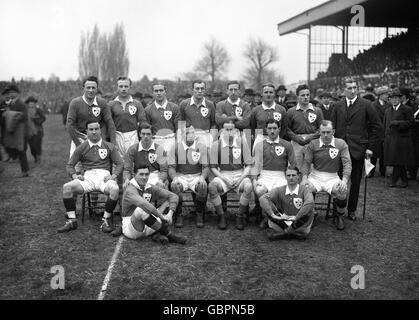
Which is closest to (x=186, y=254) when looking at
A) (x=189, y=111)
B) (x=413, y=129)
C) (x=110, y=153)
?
(x=110, y=153)

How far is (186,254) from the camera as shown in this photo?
5203 millimetres

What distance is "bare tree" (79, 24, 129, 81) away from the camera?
2028 inches

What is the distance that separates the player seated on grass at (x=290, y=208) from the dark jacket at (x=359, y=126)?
1.27m

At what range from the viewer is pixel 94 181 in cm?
628

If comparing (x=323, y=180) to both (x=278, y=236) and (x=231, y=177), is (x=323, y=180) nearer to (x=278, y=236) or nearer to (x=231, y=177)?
(x=278, y=236)

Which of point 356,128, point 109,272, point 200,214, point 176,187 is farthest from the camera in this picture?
point 356,128

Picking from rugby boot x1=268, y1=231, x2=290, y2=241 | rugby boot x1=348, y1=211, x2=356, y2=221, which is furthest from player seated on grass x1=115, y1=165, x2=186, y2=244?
rugby boot x1=348, y1=211, x2=356, y2=221

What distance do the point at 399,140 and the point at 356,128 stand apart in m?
3.24

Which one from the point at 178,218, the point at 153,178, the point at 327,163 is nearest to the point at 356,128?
the point at 327,163

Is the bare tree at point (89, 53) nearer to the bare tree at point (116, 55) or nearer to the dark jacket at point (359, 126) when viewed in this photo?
the bare tree at point (116, 55)

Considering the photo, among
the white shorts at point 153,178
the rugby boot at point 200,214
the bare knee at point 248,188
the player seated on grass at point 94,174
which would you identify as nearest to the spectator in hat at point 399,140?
the bare knee at point 248,188

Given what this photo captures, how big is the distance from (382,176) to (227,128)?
546cm

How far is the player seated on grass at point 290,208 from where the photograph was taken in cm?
563
